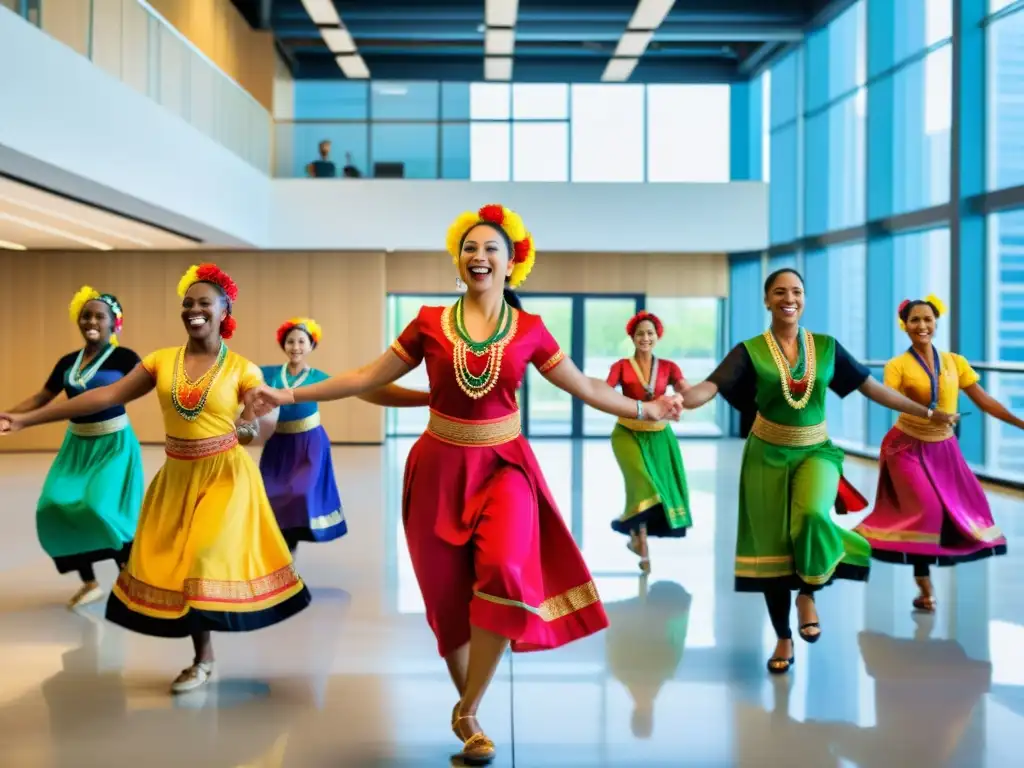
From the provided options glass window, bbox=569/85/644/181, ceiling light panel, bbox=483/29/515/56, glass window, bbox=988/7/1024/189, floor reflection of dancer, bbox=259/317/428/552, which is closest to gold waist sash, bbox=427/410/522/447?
floor reflection of dancer, bbox=259/317/428/552

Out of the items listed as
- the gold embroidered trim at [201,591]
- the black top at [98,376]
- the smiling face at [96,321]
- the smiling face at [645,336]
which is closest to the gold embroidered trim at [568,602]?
the gold embroidered trim at [201,591]

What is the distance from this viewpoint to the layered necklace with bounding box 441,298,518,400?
138 inches

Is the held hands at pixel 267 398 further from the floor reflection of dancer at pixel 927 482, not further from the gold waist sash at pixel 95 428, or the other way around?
the floor reflection of dancer at pixel 927 482

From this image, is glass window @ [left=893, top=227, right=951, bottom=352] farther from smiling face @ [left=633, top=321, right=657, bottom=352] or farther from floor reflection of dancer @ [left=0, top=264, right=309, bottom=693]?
floor reflection of dancer @ [left=0, top=264, right=309, bottom=693]

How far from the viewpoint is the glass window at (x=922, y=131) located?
469 inches

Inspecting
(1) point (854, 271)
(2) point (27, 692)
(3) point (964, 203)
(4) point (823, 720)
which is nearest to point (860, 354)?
(1) point (854, 271)

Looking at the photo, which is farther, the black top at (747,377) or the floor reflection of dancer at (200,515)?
the black top at (747,377)

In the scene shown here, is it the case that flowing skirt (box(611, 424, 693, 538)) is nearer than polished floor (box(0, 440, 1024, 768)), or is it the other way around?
polished floor (box(0, 440, 1024, 768))

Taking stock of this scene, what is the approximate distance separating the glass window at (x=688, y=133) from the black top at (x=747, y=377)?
37.9 ft

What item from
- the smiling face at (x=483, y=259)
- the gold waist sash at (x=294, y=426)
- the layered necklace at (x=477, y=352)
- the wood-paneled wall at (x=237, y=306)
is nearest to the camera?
the layered necklace at (x=477, y=352)

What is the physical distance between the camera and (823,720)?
374 cm

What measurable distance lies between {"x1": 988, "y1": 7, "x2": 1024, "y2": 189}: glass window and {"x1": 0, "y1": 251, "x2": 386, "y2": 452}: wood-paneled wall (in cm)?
844

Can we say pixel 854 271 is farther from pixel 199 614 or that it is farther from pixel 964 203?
pixel 199 614

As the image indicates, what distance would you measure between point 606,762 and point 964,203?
947 centimetres
